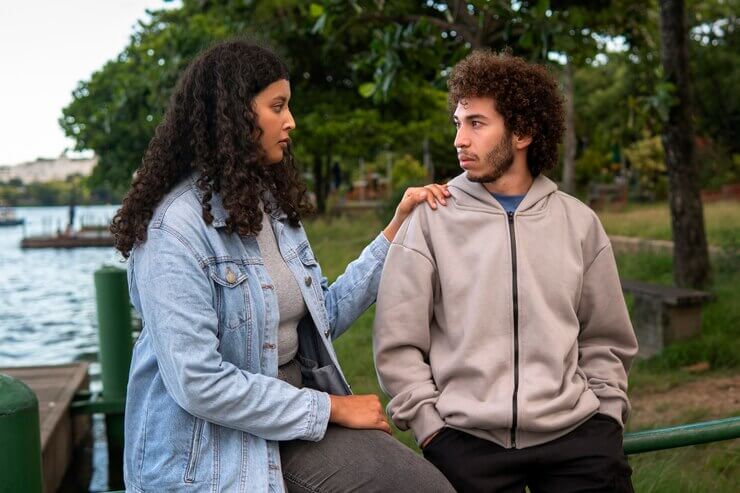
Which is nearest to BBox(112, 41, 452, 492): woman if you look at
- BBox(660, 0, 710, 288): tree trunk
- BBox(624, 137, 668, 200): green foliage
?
BBox(660, 0, 710, 288): tree trunk

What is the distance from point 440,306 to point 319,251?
15409 mm

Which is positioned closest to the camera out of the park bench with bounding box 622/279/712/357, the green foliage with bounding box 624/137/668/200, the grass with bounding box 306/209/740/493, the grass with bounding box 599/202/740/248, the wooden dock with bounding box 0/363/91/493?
the grass with bounding box 306/209/740/493

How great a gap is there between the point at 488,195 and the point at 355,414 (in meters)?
0.69

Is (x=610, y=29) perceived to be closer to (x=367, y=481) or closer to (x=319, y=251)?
(x=367, y=481)

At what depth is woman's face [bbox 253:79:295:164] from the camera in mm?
2199

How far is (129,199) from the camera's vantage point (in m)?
2.12

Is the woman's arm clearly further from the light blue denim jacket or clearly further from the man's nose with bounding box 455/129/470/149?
the light blue denim jacket

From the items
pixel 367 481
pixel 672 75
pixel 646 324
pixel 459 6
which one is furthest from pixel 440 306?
pixel 672 75

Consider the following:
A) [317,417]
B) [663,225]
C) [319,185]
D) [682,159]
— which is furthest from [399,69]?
[319,185]

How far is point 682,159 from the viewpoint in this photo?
341 inches

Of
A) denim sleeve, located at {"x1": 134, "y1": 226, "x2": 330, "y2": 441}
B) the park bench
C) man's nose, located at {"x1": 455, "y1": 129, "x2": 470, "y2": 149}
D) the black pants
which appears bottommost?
the park bench

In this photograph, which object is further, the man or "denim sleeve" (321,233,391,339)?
"denim sleeve" (321,233,391,339)

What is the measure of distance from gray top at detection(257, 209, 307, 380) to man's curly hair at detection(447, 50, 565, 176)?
25.9 inches

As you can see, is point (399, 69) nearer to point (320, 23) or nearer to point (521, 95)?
point (320, 23)
